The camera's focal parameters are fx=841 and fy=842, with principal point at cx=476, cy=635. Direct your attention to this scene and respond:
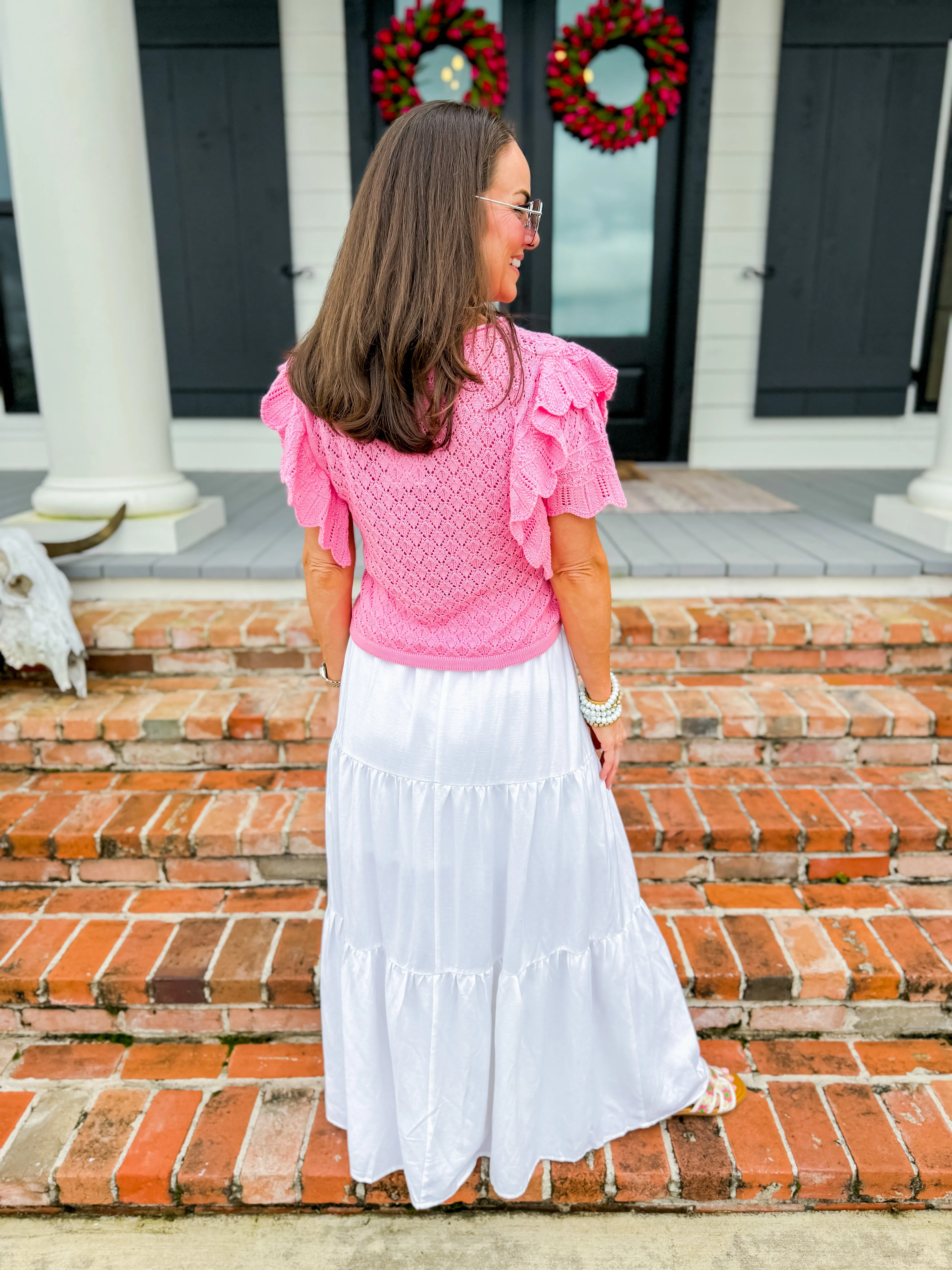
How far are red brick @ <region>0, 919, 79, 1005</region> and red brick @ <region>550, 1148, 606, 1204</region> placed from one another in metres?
1.18

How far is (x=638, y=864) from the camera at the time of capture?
2197 millimetres

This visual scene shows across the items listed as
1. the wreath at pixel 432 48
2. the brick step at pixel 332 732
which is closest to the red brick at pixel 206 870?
the brick step at pixel 332 732

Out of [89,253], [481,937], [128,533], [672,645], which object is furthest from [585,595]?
[89,253]

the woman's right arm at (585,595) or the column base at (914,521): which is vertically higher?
the woman's right arm at (585,595)

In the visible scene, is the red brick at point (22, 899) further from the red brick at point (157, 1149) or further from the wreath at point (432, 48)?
the wreath at point (432, 48)

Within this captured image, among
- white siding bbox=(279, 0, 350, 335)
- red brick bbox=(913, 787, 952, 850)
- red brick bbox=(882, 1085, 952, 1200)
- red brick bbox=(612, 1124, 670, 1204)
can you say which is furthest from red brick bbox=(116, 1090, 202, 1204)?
white siding bbox=(279, 0, 350, 335)

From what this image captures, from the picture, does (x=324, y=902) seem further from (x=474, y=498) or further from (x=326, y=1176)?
(x=474, y=498)

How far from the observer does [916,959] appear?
191 centimetres

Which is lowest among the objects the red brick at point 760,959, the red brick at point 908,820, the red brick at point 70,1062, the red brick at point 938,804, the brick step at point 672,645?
the red brick at point 70,1062

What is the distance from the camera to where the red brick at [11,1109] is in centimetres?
164

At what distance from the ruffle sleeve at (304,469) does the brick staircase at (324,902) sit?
1.10 metres

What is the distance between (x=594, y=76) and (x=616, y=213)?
2.22ft

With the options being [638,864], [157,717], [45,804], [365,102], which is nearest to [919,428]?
[365,102]

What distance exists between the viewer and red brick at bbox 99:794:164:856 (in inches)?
85.7
